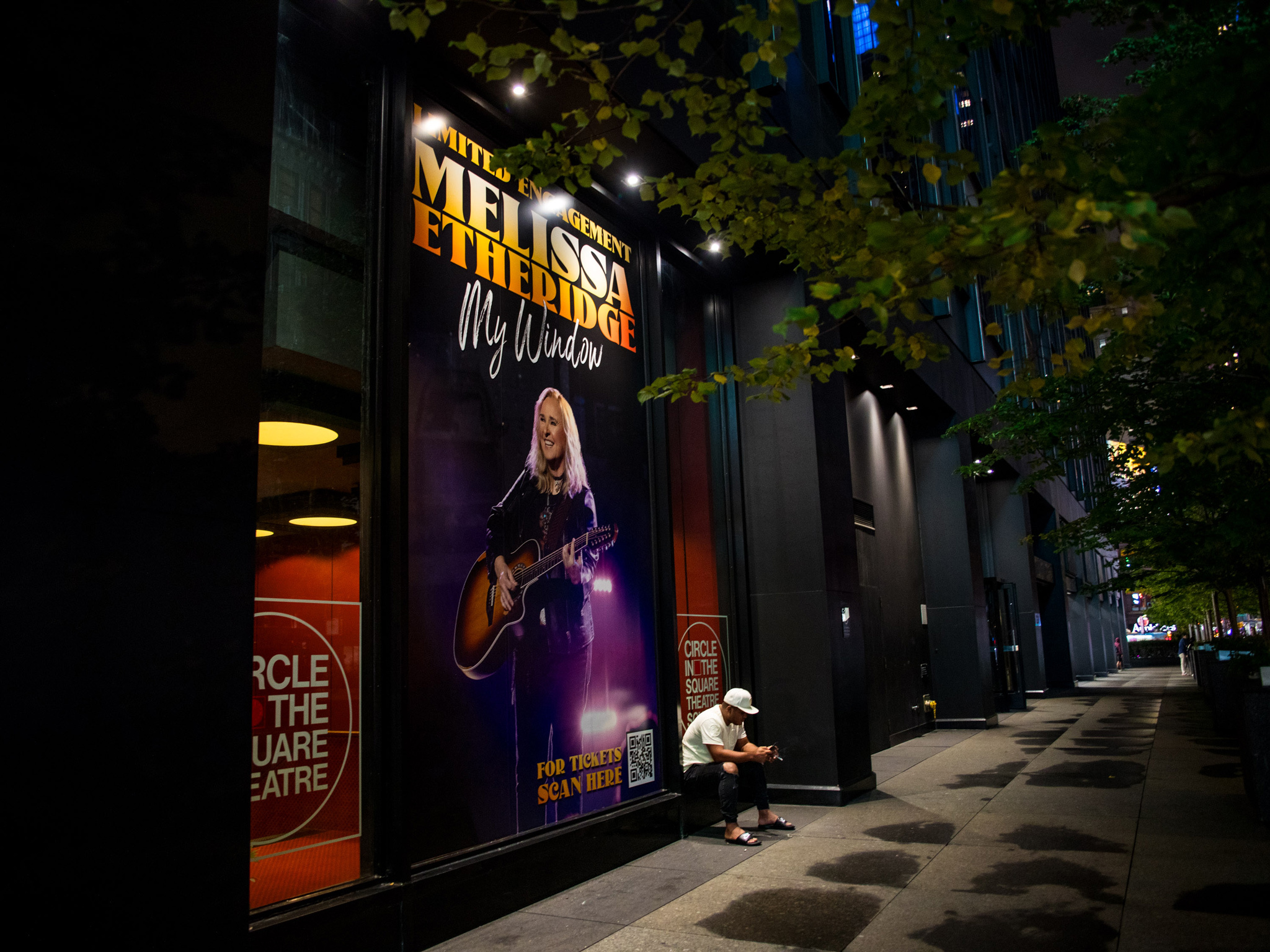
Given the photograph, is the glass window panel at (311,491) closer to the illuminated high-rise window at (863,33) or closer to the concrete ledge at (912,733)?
the illuminated high-rise window at (863,33)

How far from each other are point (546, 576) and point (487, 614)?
88cm

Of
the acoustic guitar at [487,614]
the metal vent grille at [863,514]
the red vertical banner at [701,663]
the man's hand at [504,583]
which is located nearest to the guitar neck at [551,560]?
the acoustic guitar at [487,614]

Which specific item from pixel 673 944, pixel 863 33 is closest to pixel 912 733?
pixel 863 33

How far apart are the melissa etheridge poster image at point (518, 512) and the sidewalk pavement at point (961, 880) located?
3.07ft

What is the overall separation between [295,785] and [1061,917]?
4.77 meters

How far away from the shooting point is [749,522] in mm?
11250

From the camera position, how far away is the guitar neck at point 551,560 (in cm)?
726

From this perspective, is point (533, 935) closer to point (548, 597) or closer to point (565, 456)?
point (548, 597)

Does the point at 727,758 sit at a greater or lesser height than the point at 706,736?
lesser

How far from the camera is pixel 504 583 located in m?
6.97

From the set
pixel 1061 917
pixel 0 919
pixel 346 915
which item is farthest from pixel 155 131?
pixel 1061 917

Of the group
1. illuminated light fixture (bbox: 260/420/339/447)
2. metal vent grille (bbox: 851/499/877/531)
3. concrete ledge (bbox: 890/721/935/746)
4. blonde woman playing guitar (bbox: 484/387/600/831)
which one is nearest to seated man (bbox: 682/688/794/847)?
blonde woman playing guitar (bbox: 484/387/600/831)

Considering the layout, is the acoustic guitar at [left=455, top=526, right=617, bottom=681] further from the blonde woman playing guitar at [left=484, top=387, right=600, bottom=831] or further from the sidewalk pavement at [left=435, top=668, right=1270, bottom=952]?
the sidewalk pavement at [left=435, top=668, right=1270, bottom=952]

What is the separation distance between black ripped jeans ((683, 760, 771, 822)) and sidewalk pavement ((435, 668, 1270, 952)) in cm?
33
